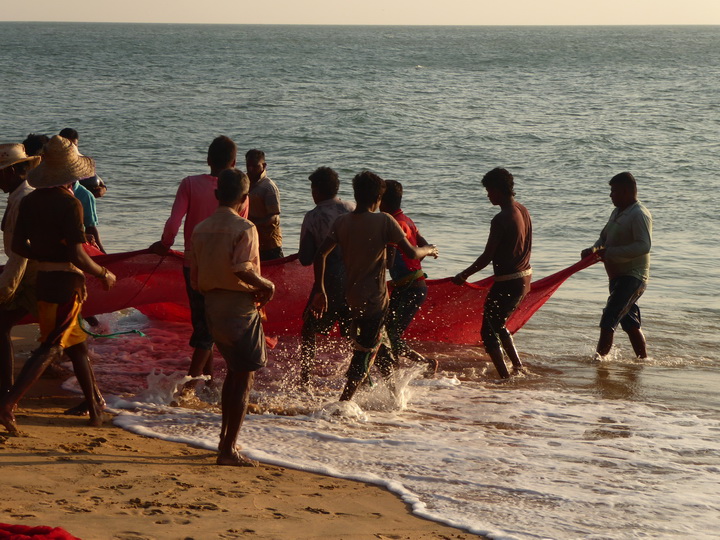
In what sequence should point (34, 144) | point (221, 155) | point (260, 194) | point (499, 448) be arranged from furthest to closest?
point (260, 194)
point (34, 144)
point (221, 155)
point (499, 448)

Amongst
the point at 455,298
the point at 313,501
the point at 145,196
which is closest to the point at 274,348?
the point at 455,298

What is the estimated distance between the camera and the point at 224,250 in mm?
4984

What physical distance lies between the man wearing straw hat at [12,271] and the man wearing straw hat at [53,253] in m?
0.23

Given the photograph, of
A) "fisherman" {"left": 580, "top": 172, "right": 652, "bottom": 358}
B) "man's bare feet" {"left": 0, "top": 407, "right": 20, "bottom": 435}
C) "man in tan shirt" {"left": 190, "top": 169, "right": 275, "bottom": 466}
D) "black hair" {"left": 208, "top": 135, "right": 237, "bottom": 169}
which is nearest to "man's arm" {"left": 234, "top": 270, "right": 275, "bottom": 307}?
"man in tan shirt" {"left": 190, "top": 169, "right": 275, "bottom": 466}

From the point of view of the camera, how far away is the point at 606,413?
703cm

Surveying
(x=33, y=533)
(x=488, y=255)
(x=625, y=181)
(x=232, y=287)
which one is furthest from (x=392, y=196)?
(x=33, y=533)

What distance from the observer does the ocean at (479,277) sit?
541 centimetres

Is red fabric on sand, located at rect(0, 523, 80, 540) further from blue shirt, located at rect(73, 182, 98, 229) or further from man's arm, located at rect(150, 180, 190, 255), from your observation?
blue shirt, located at rect(73, 182, 98, 229)

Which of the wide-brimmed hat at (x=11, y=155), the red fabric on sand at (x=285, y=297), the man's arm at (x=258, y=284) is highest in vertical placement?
the wide-brimmed hat at (x=11, y=155)

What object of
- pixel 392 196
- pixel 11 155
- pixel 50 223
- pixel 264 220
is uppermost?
pixel 11 155

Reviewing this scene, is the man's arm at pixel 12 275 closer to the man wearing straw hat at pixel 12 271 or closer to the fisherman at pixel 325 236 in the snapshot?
the man wearing straw hat at pixel 12 271

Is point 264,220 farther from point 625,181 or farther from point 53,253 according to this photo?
point 625,181

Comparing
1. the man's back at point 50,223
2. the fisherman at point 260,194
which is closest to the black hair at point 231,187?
the man's back at point 50,223

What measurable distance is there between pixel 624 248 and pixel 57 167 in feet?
15.2
